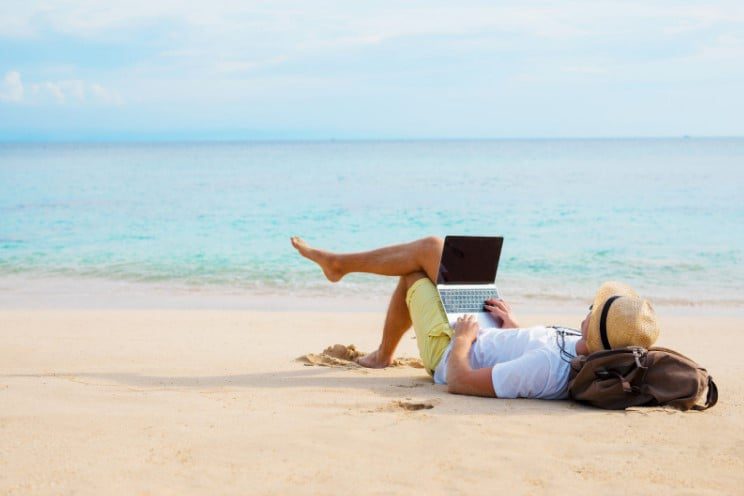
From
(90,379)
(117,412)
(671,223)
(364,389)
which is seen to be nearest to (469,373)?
(364,389)

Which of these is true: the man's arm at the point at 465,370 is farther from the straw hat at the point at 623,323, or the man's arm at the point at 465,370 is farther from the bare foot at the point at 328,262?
the bare foot at the point at 328,262

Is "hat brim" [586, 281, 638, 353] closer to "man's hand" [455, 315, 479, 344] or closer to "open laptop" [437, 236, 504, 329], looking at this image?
"man's hand" [455, 315, 479, 344]

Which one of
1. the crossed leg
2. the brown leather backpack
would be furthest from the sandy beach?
the crossed leg

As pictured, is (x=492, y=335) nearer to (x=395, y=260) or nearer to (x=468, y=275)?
(x=468, y=275)

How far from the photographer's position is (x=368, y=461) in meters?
3.02

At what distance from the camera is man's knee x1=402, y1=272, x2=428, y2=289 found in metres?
4.89

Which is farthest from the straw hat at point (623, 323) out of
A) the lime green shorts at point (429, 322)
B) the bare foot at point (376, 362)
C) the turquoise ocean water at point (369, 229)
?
the turquoise ocean water at point (369, 229)

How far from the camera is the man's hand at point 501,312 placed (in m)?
4.65

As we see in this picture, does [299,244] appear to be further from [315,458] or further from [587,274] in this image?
[587,274]

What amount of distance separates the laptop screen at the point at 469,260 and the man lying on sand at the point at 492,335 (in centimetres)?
8

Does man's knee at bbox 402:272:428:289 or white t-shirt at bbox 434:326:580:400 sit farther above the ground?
man's knee at bbox 402:272:428:289

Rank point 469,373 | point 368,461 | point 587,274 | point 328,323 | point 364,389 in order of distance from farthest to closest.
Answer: point 587,274 → point 328,323 → point 364,389 → point 469,373 → point 368,461

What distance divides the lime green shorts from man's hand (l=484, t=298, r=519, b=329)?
355 millimetres

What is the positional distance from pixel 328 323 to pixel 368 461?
15.8 feet
